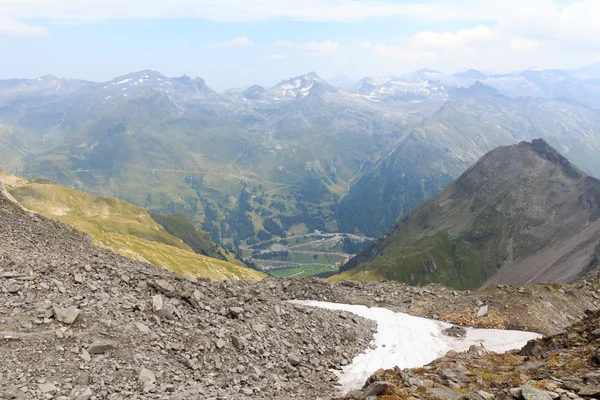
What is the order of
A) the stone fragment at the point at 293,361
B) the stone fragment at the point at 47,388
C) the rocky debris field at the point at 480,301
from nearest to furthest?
the stone fragment at the point at 47,388, the stone fragment at the point at 293,361, the rocky debris field at the point at 480,301

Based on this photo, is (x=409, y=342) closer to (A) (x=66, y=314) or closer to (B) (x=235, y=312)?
(B) (x=235, y=312)

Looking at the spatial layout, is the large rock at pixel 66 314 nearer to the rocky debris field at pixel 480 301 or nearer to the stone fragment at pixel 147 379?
the stone fragment at pixel 147 379

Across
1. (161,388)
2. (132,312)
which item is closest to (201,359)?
(161,388)

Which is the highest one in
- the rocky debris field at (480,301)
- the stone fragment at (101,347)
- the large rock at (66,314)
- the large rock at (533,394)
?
the large rock at (66,314)

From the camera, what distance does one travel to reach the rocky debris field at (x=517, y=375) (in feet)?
65.8

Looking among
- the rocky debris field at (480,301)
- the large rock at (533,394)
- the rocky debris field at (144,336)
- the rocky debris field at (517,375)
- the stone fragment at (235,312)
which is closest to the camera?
the large rock at (533,394)

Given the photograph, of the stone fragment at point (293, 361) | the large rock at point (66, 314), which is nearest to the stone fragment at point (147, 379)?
the large rock at point (66, 314)

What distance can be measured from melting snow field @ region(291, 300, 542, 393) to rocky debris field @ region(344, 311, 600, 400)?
6.05 metres

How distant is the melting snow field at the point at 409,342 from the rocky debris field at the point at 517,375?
605cm

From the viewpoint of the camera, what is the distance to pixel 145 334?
89.9 feet

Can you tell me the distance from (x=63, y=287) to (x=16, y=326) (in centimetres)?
509

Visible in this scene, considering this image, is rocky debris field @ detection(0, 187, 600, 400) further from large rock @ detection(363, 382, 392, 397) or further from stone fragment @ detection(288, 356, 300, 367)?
large rock @ detection(363, 382, 392, 397)

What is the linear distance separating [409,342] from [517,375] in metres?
17.4

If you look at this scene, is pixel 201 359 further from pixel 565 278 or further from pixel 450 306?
pixel 565 278
